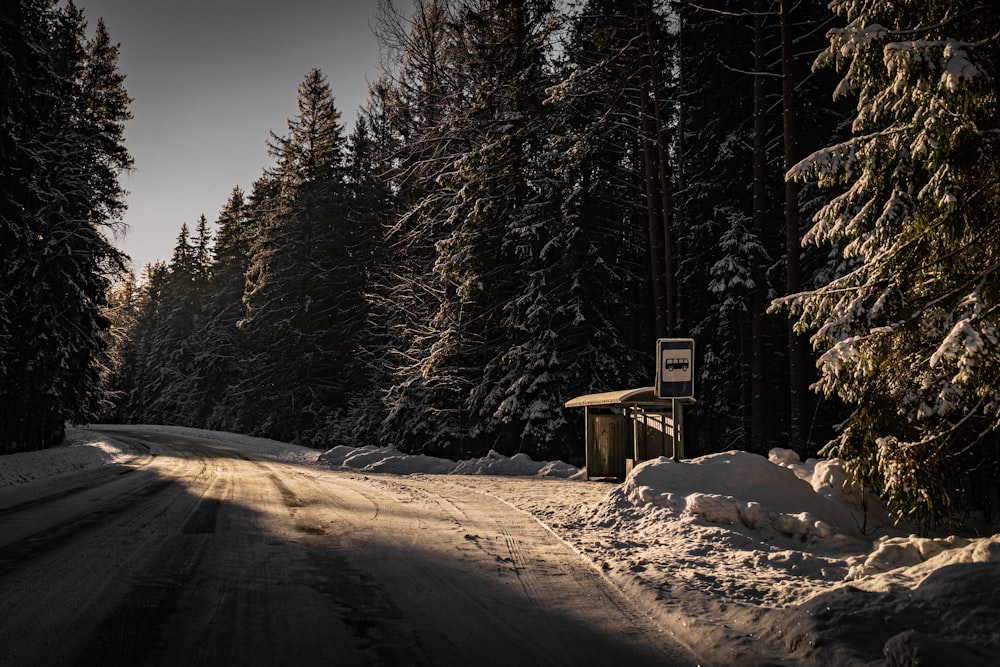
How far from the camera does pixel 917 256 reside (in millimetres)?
6754

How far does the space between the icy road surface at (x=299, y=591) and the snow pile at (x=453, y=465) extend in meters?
8.34

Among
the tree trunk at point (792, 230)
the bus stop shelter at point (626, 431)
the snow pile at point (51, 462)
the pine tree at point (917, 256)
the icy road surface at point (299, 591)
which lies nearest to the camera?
the icy road surface at point (299, 591)

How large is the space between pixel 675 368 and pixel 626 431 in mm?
5943

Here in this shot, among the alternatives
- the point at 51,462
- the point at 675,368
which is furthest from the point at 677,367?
the point at 51,462

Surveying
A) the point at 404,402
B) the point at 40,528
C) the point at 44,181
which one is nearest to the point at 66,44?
the point at 44,181

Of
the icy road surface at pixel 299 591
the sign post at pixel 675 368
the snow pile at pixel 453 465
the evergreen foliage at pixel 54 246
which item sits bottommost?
the snow pile at pixel 453 465

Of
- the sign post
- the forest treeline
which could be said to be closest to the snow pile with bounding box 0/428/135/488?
the forest treeline

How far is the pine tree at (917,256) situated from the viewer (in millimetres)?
6145

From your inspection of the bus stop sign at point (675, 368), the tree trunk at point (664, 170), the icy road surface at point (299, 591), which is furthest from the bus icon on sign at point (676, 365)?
the tree trunk at point (664, 170)

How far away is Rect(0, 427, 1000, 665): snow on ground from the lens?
3.92m

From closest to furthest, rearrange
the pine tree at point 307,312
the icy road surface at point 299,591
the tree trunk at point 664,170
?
the icy road surface at point 299,591, the tree trunk at point 664,170, the pine tree at point 307,312

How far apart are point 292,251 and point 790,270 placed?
30456 millimetres

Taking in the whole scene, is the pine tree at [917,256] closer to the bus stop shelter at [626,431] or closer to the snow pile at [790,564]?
the snow pile at [790,564]

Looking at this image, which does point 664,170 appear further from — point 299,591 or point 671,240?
point 299,591
